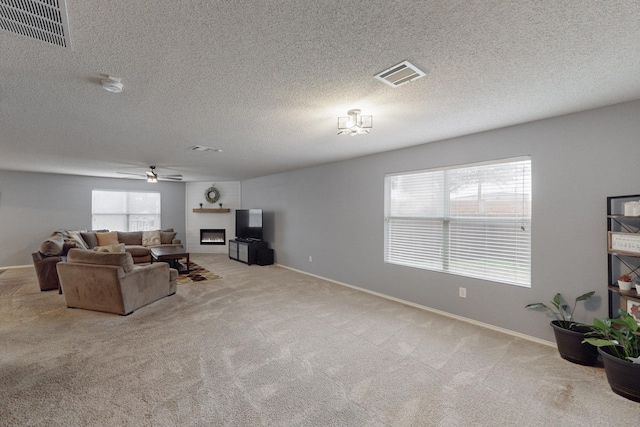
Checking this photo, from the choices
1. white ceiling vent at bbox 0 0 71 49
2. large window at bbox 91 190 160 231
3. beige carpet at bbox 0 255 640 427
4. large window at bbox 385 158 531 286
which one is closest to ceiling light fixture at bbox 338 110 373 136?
large window at bbox 385 158 531 286

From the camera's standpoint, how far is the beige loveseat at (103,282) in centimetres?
361

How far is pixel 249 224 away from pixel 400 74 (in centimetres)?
641

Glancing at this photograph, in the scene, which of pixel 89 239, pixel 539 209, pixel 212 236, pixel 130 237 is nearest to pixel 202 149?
pixel 539 209

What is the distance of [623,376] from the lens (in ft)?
6.78

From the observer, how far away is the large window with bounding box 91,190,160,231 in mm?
7865

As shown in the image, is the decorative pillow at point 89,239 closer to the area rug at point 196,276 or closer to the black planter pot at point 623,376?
the area rug at point 196,276

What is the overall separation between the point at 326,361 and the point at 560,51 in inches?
115

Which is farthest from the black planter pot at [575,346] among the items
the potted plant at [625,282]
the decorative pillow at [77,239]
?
the decorative pillow at [77,239]

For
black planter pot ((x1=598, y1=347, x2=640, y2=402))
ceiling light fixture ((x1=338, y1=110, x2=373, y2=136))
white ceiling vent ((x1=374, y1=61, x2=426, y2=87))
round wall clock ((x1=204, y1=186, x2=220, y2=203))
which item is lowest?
black planter pot ((x1=598, y1=347, x2=640, y2=402))

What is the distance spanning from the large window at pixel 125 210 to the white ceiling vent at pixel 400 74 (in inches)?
344

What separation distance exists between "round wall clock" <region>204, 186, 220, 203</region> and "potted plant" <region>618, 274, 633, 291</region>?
29.9ft

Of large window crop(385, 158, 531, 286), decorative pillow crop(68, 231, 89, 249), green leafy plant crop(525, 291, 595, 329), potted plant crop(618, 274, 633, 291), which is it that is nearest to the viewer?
potted plant crop(618, 274, 633, 291)

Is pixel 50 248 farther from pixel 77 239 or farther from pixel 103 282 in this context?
pixel 103 282

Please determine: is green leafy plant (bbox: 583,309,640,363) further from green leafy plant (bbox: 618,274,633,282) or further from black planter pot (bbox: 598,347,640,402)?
green leafy plant (bbox: 618,274,633,282)
